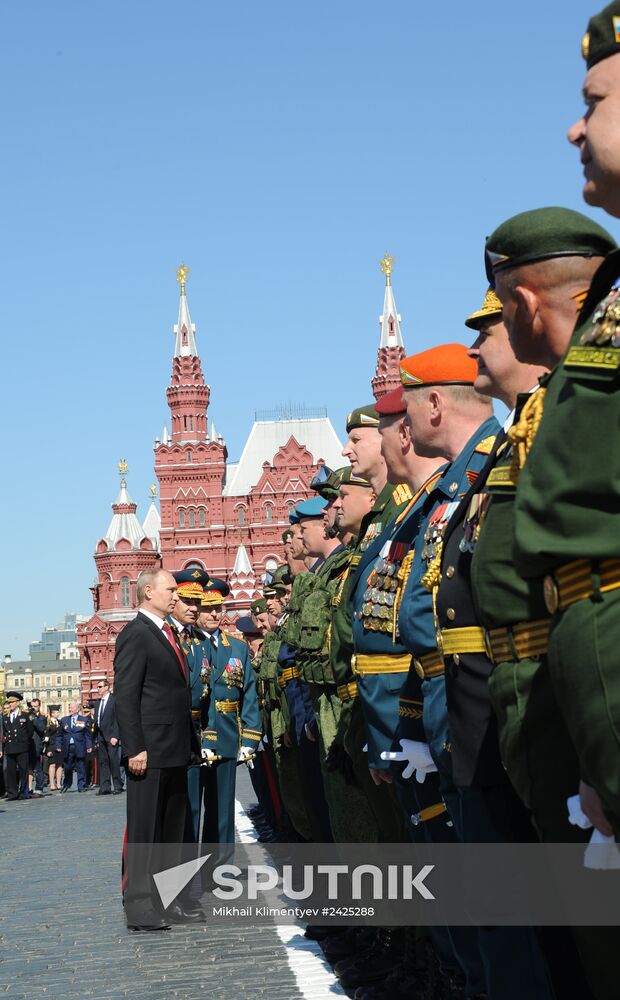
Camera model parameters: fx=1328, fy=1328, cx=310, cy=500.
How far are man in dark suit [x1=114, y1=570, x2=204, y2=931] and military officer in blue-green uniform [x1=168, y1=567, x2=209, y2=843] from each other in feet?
3.88

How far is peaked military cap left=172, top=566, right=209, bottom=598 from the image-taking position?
1028cm

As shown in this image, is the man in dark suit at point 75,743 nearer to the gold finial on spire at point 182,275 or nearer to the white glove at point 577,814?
the white glove at point 577,814

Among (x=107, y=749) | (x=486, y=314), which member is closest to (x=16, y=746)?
(x=107, y=749)

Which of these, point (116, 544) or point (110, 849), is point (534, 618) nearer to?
point (110, 849)

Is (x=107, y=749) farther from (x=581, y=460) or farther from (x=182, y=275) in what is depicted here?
(x=182, y=275)

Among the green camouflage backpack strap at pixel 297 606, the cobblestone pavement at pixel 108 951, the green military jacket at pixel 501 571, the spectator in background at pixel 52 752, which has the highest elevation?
the green camouflage backpack strap at pixel 297 606

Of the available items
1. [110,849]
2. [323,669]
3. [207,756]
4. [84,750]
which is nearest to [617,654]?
[323,669]

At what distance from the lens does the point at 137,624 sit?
8594 millimetres

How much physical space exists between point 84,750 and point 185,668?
20.9m

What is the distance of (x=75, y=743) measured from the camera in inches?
1142

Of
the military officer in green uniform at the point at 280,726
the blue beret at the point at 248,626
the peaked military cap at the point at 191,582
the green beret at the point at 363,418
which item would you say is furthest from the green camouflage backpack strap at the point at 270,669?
the green beret at the point at 363,418

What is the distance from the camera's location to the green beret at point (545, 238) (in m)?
3.19

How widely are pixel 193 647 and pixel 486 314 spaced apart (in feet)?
22.6

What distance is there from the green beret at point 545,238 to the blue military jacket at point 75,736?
86.9 feet
